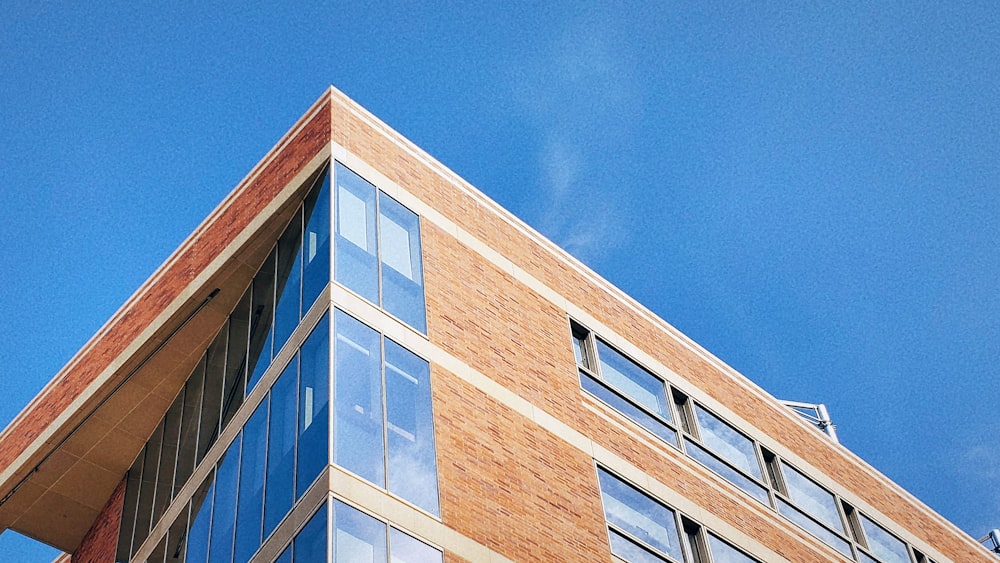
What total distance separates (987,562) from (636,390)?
1468 cm

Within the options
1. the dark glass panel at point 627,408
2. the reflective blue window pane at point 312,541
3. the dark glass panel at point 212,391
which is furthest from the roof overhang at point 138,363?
the reflective blue window pane at point 312,541

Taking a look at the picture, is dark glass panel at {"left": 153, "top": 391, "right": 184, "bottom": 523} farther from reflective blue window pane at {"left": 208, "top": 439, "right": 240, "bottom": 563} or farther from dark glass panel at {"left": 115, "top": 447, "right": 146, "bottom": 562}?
reflective blue window pane at {"left": 208, "top": 439, "right": 240, "bottom": 563}

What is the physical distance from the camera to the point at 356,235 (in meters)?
20.3

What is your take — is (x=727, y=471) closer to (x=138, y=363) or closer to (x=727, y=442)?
(x=727, y=442)

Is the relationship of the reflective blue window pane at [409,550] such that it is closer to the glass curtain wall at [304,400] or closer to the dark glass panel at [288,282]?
the glass curtain wall at [304,400]

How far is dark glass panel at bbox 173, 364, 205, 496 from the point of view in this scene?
75.8 feet

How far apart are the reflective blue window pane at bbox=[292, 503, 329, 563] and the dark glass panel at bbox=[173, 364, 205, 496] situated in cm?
675

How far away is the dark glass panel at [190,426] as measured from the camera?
23.1 metres

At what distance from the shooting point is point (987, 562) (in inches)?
1319

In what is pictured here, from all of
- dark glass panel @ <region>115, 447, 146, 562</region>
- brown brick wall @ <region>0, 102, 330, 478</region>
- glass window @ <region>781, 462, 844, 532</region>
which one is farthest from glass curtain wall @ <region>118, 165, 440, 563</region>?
glass window @ <region>781, 462, 844, 532</region>

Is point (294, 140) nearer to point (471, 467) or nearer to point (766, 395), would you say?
point (471, 467)

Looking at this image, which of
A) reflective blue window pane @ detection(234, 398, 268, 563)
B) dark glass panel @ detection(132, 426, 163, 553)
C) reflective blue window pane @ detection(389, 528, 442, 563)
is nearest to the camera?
reflective blue window pane @ detection(389, 528, 442, 563)

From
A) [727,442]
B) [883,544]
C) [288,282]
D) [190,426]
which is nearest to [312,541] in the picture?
[288,282]

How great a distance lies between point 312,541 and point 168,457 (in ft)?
29.7
